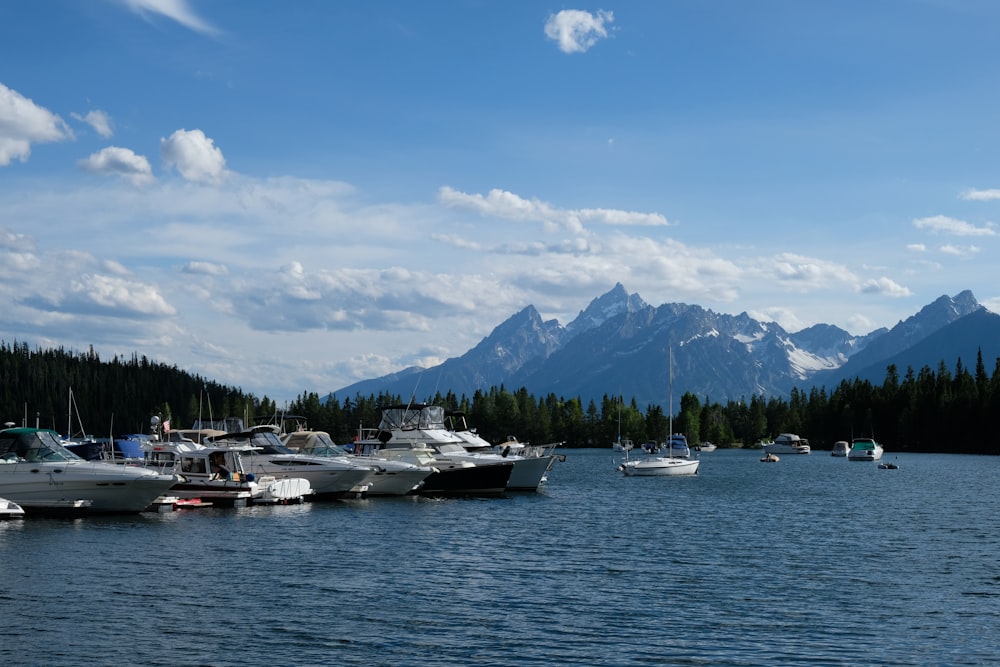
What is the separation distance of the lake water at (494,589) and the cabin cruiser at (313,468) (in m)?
5.50

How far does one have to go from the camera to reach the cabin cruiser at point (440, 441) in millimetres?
90812

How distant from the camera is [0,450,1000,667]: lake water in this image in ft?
100.0

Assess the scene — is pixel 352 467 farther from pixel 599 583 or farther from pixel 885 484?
pixel 885 484

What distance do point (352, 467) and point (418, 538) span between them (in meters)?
22.9

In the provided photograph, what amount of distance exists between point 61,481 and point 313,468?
21.1 metres

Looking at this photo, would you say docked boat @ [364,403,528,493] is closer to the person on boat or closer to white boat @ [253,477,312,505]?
white boat @ [253,477,312,505]

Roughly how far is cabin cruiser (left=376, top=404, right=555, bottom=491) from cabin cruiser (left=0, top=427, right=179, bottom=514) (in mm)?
30011

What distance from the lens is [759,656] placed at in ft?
98.0

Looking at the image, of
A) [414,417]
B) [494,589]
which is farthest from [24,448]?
[414,417]

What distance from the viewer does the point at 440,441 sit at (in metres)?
91.3

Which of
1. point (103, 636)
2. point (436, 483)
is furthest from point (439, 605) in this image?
point (436, 483)

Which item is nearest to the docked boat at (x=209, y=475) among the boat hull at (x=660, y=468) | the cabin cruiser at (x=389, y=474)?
the cabin cruiser at (x=389, y=474)

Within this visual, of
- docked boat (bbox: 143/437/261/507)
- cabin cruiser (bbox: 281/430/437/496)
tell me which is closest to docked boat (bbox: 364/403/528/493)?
cabin cruiser (bbox: 281/430/437/496)

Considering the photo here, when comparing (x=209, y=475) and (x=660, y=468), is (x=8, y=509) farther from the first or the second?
(x=660, y=468)
